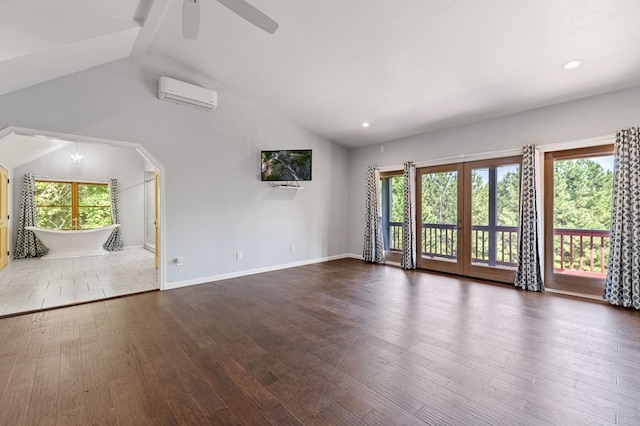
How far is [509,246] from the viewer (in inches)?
184

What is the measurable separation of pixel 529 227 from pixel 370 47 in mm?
3496

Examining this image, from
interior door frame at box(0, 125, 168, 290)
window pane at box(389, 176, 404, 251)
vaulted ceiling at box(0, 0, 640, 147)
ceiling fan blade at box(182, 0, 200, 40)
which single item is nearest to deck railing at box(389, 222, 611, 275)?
window pane at box(389, 176, 404, 251)

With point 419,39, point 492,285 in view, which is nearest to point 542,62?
point 419,39

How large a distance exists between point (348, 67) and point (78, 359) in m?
4.25

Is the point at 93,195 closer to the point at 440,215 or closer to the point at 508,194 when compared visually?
the point at 440,215

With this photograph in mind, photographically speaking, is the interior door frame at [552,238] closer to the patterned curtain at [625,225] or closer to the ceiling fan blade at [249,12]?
the patterned curtain at [625,225]

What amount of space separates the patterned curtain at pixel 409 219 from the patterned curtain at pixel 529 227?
1.86 metres

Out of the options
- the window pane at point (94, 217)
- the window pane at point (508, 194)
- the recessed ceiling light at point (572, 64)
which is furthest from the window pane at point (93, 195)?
the recessed ceiling light at point (572, 64)

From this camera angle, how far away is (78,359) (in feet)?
7.50

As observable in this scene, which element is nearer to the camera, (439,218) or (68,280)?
(68,280)

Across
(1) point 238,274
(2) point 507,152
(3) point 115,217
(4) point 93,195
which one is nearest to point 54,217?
(4) point 93,195

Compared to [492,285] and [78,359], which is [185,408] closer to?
[78,359]

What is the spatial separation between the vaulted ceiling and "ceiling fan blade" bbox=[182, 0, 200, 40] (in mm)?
805

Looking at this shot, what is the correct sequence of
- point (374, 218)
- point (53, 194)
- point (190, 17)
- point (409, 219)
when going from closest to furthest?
1. point (190, 17)
2. point (409, 219)
3. point (374, 218)
4. point (53, 194)
